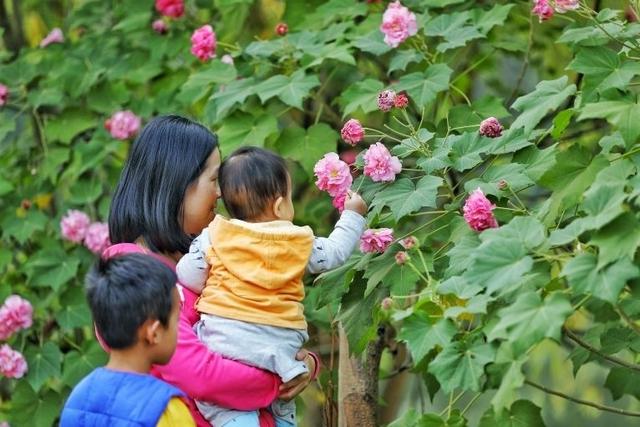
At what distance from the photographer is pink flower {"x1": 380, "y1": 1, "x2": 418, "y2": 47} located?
4.04 meters

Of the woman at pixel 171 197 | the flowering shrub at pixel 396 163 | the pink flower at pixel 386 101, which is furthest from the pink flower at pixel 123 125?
the pink flower at pixel 386 101

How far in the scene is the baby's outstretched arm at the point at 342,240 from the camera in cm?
320

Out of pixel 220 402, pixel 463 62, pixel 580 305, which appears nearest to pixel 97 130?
pixel 463 62

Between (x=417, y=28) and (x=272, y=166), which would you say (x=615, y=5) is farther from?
(x=272, y=166)

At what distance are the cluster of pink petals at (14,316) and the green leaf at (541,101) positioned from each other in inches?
90.8

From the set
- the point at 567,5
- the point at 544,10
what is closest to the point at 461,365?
the point at 567,5

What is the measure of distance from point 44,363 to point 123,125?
3.09 feet

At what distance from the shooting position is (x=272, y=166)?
3139 mm

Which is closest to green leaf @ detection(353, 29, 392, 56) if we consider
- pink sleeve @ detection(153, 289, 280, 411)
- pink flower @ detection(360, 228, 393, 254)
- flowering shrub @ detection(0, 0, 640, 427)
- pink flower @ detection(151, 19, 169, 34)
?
flowering shrub @ detection(0, 0, 640, 427)

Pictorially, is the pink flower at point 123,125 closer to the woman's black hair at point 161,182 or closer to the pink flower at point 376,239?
the woman's black hair at point 161,182

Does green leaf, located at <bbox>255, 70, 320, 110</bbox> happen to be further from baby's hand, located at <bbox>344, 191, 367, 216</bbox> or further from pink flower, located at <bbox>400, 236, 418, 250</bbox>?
pink flower, located at <bbox>400, 236, 418, 250</bbox>

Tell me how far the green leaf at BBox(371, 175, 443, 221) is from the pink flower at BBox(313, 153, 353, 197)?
0.29ft

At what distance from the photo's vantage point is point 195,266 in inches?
126

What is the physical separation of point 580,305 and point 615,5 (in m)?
2.63
